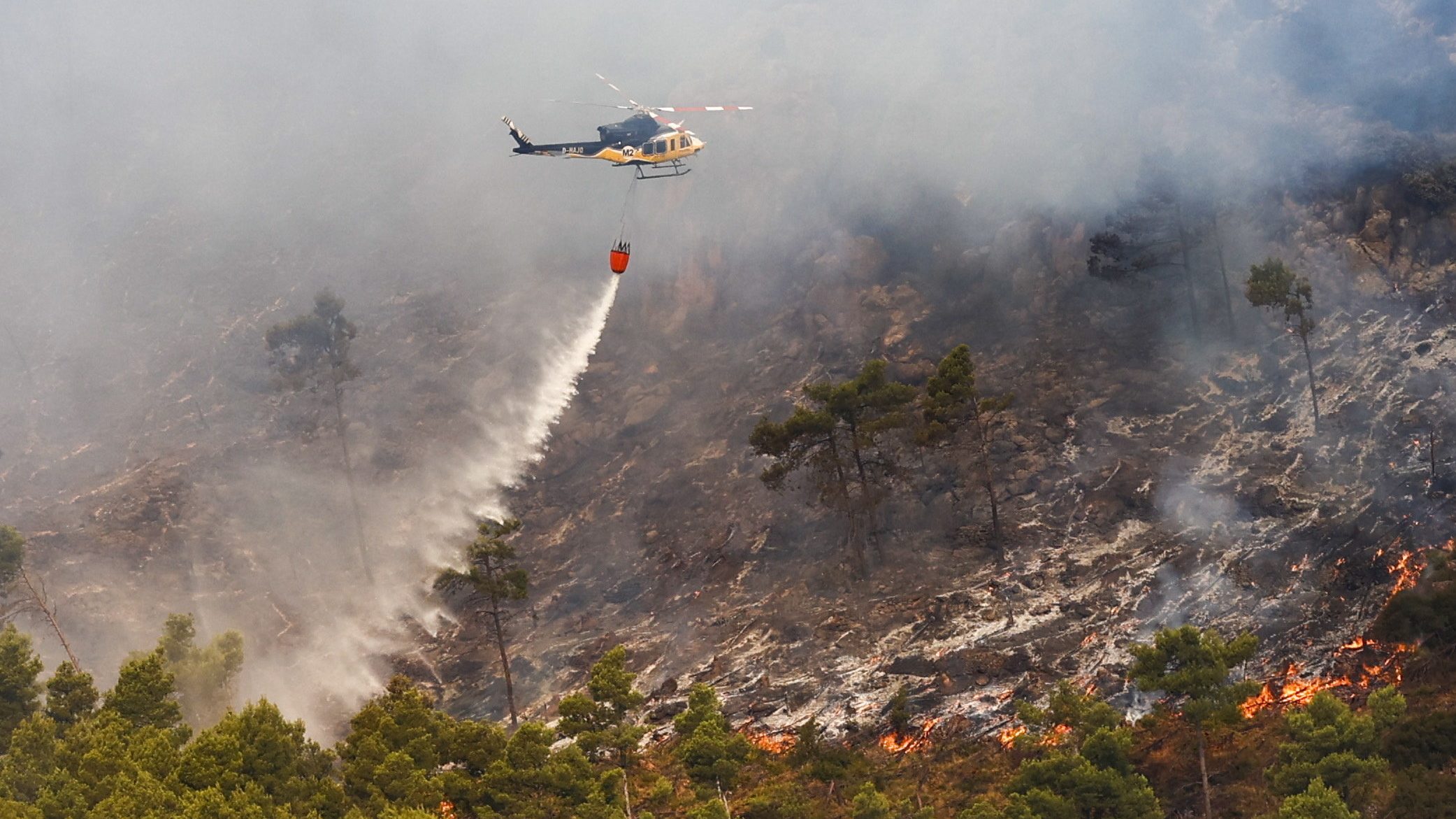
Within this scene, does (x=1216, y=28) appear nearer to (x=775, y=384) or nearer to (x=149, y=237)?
(x=775, y=384)

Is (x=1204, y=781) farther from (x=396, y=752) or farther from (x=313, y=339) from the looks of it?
(x=313, y=339)

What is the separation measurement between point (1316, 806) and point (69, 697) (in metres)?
52.6

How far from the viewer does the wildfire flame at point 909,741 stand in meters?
55.5

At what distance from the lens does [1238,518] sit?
64438 millimetres

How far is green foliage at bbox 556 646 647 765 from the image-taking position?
49438 mm

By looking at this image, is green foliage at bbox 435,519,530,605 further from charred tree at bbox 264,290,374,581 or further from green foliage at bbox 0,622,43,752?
charred tree at bbox 264,290,374,581

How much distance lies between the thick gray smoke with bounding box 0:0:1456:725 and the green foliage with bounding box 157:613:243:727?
225 inches

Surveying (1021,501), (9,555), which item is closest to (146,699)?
(9,555)

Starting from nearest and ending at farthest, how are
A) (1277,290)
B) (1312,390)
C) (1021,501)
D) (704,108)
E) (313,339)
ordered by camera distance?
(1277,290) < (1312,390) < (1021,501) < (704,108) < (313,339)

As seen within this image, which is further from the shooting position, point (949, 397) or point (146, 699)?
point (949, 397)

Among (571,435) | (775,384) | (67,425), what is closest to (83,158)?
(67,425)

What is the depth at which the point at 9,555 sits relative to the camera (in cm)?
7338

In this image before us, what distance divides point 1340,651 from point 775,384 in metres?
42.8

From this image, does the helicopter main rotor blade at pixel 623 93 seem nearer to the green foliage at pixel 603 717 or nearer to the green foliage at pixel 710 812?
the green foliage at pixel 603 717
